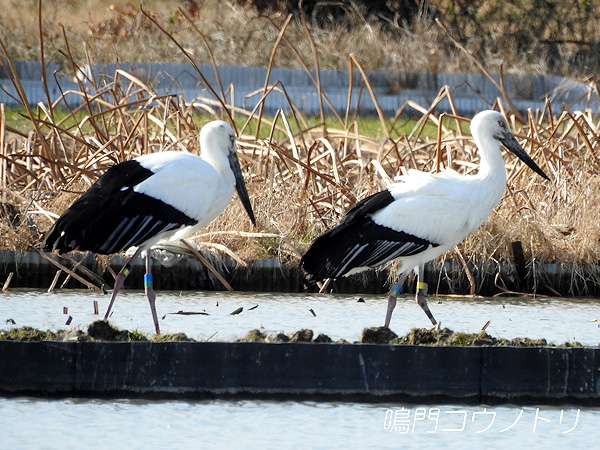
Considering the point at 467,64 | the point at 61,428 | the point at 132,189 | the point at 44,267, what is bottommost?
the point at 61,428

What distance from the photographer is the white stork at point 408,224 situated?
6582mm

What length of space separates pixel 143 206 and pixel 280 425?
7.06 ft

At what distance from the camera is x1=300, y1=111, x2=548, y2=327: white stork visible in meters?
6.58

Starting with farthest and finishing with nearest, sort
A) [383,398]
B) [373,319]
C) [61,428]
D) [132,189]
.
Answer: [373,319] → [132,189] → [383,398] → [61,428]

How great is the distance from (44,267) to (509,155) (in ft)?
13.2

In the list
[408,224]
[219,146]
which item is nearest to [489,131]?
[408,224]

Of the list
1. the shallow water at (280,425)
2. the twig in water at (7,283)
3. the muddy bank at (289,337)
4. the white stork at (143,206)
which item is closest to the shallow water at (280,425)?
the shallow water at (280,425)

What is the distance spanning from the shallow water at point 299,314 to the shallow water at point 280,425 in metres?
1.56

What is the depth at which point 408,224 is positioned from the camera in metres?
6.83

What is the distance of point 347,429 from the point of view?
4875mm

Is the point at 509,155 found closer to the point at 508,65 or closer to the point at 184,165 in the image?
the point at 184,165

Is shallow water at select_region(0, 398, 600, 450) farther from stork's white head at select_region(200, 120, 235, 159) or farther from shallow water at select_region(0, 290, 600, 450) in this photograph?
stork's white head at select_region(200, 120, 235, 159)

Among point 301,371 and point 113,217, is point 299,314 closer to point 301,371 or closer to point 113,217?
point 113,217

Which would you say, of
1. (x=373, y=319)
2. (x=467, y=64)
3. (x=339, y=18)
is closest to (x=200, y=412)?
(x=373, y=319)
